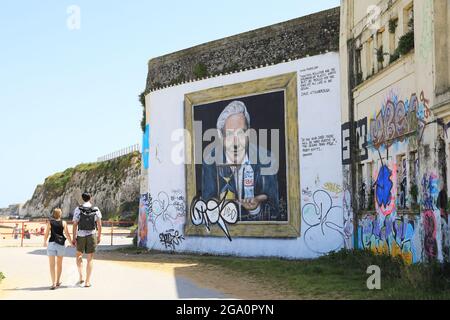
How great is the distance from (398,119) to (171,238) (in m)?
11.6

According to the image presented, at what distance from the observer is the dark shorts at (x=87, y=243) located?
1265 centimetres

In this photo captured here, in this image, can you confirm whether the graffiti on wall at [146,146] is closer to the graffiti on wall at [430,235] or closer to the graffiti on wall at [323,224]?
the graffiti on wall at [323,224]

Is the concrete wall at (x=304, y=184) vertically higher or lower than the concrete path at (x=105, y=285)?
higher

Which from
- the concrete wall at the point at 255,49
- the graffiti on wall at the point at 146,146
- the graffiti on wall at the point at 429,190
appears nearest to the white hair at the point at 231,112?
the concrete wall at the point at 255,49

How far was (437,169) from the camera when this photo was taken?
12.7 m

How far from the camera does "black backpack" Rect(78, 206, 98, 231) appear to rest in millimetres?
12570

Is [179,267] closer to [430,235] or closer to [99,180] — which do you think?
[430,235]

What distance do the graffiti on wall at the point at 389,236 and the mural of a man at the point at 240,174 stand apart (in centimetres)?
392

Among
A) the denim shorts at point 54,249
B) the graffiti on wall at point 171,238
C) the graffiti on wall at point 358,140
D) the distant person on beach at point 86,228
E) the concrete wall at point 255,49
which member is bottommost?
→ the graffiti on wall at point 171,238

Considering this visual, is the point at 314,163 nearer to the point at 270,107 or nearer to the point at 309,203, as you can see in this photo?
the point at 309,203

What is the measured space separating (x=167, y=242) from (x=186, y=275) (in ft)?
26.9

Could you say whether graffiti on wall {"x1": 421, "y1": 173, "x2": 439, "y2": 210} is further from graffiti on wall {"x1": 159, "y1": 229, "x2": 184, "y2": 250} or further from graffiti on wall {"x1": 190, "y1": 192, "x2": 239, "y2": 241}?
graffiti on wall {"x1": 159, "y1": 229, "x2": 184, "y2": 250}
